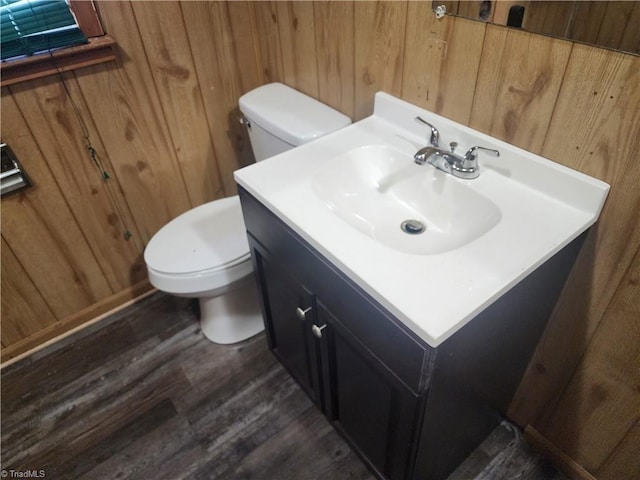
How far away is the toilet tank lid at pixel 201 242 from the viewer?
4.75 feet

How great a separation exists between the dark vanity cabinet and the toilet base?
327mm

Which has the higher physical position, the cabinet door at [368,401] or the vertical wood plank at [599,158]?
the vertical wood plank at [599,158]

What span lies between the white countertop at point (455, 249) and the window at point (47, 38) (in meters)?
0.70

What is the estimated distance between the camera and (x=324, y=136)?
4.15 ft

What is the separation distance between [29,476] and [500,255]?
60.1 inches

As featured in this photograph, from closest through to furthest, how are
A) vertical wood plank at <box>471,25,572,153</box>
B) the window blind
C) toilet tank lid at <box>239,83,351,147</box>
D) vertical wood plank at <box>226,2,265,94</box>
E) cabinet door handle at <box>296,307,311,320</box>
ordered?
vertical wood plank at <box>471,25,572,153</box>
cabinet door handle at <box>296,307,311,320</box>
the window blind
toilet tank lid at <box>239,83,351,147</box>
vertical wood plank at <box>226,2,265,94</box>

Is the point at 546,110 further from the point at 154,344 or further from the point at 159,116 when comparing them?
the point at 154,344

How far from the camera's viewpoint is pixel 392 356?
0.85 metres

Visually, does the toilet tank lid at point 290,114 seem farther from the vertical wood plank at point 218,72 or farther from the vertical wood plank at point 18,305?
the vertical wood plank at point 18,305

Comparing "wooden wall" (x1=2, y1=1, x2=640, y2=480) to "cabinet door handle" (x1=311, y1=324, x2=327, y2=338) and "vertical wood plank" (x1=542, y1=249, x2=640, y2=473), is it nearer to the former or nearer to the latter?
"vertical wood plank" (x1=542, y1=249, x2=640, y2=473)

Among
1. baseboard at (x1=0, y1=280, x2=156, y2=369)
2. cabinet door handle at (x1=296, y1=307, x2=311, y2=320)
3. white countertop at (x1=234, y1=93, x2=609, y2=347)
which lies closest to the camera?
white countertop at (x1=234, y1=93, x2=609, y2=347)

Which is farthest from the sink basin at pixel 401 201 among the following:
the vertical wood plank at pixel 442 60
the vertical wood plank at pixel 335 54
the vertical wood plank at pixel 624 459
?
the vertical wood plank at pixel 624 459

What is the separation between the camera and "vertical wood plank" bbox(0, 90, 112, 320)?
137 centimetres

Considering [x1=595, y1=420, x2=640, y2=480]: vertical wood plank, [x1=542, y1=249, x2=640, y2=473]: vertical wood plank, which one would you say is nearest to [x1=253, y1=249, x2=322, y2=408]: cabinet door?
[x1=542, y1=249, x2=640, y2=473]: vertical wood plank
